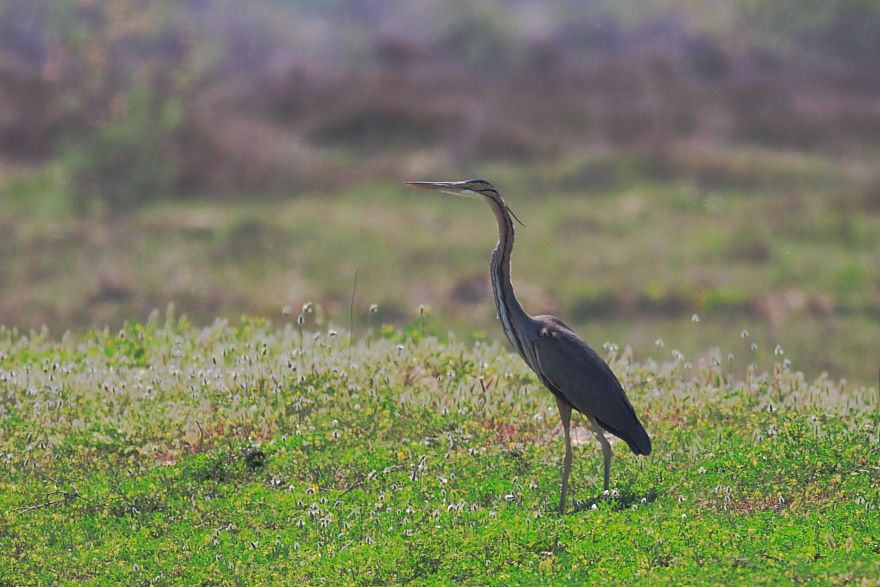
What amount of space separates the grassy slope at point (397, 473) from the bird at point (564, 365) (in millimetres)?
548

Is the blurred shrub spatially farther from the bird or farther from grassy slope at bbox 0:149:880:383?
the bird

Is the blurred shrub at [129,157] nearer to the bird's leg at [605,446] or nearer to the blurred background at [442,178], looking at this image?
the blurred background at [442,178]

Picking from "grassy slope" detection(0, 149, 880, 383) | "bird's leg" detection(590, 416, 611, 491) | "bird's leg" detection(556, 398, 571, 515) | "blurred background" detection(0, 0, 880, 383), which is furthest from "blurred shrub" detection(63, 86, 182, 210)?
"bird's leg" detection(590, 416, 611, 491)

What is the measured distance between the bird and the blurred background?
7.07m

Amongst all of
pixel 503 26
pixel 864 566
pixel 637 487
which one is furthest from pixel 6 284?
pixel 503 26

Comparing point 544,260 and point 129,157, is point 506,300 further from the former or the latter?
point 129,157

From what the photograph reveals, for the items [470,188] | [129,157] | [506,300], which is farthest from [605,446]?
[129,157]

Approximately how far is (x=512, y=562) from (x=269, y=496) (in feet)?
8.20

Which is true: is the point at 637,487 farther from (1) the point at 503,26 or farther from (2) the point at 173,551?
(1) the point at 503,26

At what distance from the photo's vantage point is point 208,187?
31453 mm

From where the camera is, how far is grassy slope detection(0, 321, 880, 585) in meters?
8.66

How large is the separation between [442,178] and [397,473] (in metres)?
22.9

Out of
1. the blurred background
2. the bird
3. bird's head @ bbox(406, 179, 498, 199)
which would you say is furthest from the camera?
the blurred background

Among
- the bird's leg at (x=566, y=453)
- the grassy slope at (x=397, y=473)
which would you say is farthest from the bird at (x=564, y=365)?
the grassy slope at (x=397, y=473)
